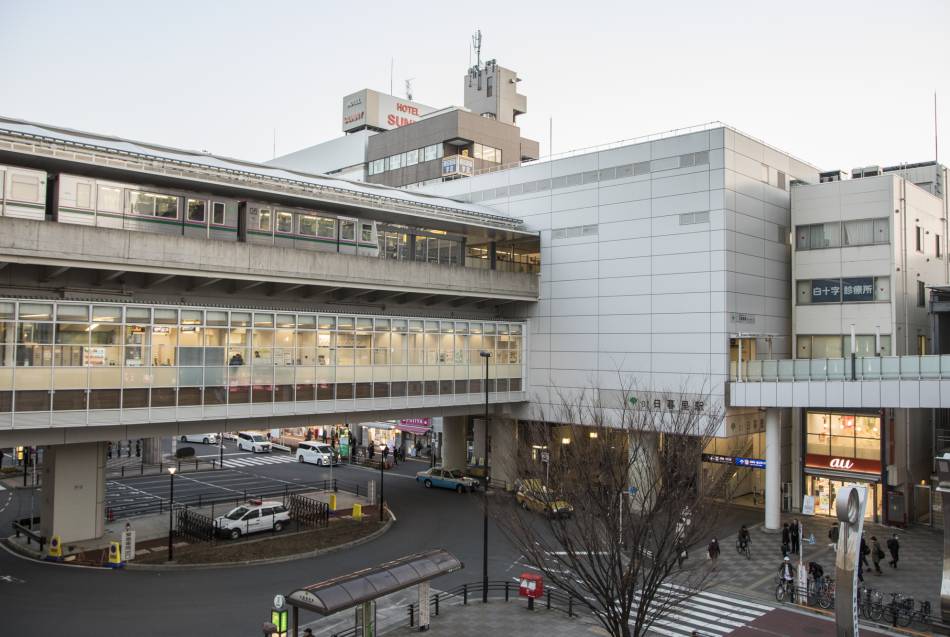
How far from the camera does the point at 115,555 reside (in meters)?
27.4

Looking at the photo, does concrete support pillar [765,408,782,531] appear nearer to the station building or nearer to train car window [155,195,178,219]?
the station building

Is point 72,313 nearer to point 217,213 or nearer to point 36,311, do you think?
point 36,311

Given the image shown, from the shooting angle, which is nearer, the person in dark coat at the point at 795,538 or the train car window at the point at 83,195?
the train car window at the point at 83,195

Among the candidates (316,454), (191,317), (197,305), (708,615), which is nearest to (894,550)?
(708,615)

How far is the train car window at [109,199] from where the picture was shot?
28.2m

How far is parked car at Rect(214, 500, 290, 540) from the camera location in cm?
3164

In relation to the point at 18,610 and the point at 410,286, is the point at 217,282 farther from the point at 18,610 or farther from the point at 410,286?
the point at 18,610

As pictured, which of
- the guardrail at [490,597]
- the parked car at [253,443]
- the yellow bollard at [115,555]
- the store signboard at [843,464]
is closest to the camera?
the guardrail at [490,597]

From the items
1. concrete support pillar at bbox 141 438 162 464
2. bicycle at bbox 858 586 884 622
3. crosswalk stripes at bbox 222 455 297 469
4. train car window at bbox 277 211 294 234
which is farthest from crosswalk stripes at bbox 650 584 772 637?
concrete support pillar at bbox 141 438 162 464

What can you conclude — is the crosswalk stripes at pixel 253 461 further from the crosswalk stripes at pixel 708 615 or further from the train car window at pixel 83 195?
the crosswalk stripes at pixel 708 615

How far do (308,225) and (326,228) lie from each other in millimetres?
1007

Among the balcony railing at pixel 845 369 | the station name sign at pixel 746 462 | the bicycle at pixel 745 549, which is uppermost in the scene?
the balcony railing at pixel 845 369

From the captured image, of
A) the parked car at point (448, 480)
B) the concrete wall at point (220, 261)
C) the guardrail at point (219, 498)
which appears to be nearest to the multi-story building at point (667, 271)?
the concrete wall at point (220, 261)

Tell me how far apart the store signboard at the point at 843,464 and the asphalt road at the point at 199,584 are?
4.52 metres
